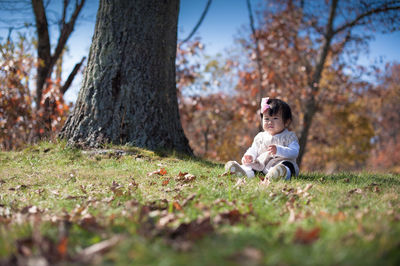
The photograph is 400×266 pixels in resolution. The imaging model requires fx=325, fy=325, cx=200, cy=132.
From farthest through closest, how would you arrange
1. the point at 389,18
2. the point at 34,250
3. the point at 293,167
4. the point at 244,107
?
1. the point at 244,107
2. the point at 389,18
3. the point at 293,167
4. the point at 34,250

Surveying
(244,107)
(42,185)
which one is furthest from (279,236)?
(244,107)

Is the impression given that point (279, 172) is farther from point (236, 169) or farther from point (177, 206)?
point (177, 206)

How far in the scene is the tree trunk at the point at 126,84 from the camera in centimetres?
573

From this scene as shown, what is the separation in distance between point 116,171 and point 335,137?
58.7 feet

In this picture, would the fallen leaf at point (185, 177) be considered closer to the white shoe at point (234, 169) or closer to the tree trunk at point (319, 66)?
the white shoe at point (234, 169)

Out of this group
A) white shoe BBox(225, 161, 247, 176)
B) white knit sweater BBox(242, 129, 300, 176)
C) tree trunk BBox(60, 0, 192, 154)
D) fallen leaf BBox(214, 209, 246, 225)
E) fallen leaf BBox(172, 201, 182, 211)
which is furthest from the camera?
tree trunk BBox(60, 0, 192, 154)

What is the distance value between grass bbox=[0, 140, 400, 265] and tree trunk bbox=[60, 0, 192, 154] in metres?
1.04

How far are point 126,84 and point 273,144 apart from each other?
2.86 metres

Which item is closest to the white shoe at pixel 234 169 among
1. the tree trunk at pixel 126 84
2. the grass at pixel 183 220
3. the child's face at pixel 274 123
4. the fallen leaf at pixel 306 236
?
the grass at pixel 183 220

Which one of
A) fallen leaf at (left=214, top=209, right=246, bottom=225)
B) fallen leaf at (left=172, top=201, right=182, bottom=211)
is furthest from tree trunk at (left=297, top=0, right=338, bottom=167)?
fallen leaf at (left=214, top=209, right=246, bottom=225)

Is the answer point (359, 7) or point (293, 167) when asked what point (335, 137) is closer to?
point (359, 7)

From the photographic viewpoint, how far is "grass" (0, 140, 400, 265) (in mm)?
1363

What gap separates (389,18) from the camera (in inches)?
404

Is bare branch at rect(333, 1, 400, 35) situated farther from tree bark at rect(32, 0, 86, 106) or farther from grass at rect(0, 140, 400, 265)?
tree bark at rect(32, 0, 86, 106)
